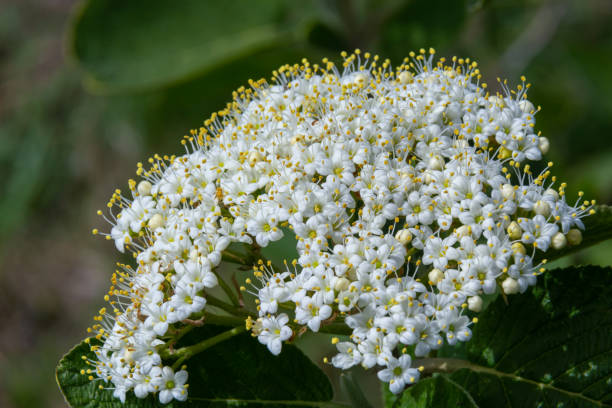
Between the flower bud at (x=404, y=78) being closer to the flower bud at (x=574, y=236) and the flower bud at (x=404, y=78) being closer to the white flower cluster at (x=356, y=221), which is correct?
the white flower cluster at (x=356, y=221)

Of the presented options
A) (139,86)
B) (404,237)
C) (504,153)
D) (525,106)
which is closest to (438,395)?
(404,237)

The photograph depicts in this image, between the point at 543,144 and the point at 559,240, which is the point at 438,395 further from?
the point at 543,144

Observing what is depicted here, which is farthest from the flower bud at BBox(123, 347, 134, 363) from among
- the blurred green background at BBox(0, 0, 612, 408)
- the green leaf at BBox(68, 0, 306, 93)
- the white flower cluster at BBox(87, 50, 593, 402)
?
the green leaf at BBox(68, 0, 306, 93)

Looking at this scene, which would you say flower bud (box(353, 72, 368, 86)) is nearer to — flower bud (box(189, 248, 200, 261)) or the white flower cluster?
the white flower cluster

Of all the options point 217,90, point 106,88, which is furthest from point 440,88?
point 217,90

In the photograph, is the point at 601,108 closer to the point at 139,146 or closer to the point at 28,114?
the point at 139,146
